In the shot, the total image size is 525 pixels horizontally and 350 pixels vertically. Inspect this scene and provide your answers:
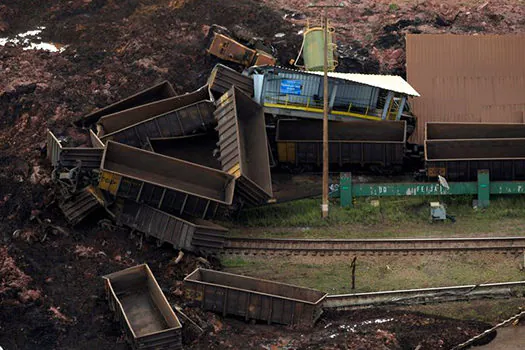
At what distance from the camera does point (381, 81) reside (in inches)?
1630

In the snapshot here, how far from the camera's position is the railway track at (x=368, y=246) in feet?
115

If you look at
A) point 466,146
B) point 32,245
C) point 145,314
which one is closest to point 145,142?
point 32,245

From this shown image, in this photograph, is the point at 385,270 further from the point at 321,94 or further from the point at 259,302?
the point at 321,94

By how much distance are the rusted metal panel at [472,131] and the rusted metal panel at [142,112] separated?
364 inches

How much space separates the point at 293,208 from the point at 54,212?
30.0ft

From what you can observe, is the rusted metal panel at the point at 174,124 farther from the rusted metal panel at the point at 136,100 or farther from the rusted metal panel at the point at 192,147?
the rusted metal panel at the point at 136,100

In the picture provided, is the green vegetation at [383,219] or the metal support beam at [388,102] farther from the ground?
the metal support beam at [388,102]

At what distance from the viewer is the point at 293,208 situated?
38531 mm

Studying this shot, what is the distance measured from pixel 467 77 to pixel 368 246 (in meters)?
11.4

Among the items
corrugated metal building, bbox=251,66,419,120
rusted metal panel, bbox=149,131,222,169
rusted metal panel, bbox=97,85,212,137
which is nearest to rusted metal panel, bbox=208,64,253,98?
corrugated metal building, bbox=251,66,419,120

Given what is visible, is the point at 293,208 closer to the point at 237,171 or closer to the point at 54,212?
the point at 237,171

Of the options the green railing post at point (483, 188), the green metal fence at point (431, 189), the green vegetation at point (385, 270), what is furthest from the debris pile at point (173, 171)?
the green railing post at point (483, 188)

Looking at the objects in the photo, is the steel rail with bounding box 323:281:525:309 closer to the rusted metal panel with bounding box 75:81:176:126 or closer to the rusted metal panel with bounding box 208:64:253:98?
the rusted metal panel with bounding box 208:64:253:98

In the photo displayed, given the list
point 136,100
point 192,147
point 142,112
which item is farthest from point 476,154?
point 136,100
